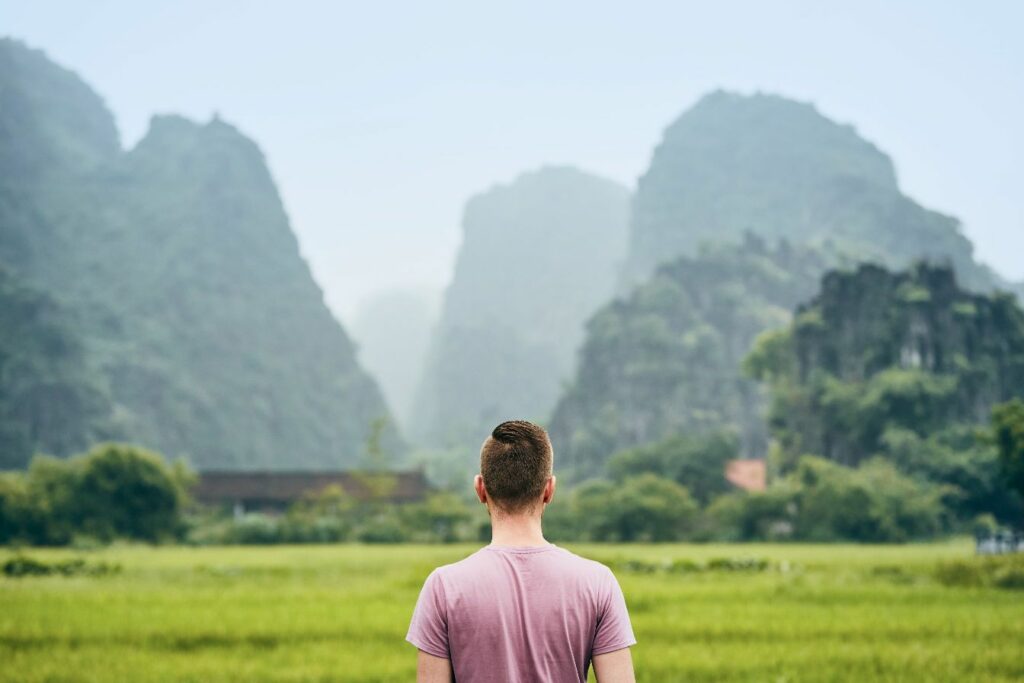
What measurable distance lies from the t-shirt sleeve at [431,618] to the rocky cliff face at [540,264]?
404 feet

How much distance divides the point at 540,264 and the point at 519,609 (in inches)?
5875

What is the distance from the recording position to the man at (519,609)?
6.26 feet

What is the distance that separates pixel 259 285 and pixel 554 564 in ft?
325

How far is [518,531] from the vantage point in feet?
6.49

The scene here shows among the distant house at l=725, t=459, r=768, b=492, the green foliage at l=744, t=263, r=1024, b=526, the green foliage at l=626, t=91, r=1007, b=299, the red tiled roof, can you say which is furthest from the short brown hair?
the green foliage at l=626, t=91, r=1007, b=299

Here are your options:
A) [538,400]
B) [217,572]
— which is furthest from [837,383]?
[538,400]

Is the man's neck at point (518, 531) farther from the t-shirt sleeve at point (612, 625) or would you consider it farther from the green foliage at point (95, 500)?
the green foliage at point (95, 500)

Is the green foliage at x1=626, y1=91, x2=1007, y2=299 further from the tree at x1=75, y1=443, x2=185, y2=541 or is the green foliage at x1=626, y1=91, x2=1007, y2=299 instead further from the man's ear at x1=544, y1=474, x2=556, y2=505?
the man's ear at x1=544, y1=474, x2=556, y2=505

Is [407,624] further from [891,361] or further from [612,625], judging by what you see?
Answer: [891,361]

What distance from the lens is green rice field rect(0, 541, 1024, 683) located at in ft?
22.1

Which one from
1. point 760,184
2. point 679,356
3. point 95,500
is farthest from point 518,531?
point 760,184

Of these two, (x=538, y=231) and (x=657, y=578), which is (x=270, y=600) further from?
(x=538, y=231)

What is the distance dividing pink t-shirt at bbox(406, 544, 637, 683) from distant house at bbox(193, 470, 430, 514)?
3544cm

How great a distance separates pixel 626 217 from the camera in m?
159
